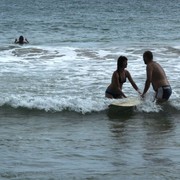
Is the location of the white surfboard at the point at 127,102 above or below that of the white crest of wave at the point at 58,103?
above

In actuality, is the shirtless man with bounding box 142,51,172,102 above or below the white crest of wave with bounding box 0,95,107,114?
above

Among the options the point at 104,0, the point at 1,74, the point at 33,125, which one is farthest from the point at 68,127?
the point at 104,0

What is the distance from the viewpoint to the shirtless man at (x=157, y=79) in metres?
10.1

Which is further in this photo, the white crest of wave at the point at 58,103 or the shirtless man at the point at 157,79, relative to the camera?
the white crest of wave at the point at 58,103

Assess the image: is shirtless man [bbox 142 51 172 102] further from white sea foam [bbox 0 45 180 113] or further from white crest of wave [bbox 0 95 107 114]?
white crest of wave [bbox 0 95 107 114]

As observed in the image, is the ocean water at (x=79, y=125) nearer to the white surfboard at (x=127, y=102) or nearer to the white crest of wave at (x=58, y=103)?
the white crest of wave at (x=58, y=103)

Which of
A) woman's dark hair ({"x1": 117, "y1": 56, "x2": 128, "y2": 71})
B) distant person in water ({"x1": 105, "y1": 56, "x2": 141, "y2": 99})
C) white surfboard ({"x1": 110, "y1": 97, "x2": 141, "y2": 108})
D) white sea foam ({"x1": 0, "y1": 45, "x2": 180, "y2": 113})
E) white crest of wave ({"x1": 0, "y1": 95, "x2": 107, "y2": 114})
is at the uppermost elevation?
woman's dark hair ({"x1": 117, "y1": 56, "x2": 128, "y2": 71})

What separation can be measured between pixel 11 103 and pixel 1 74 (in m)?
4.75

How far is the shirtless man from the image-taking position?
1010 cm

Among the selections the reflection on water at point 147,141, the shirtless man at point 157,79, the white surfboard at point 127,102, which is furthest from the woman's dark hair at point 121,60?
the reflection on water at point 147,141

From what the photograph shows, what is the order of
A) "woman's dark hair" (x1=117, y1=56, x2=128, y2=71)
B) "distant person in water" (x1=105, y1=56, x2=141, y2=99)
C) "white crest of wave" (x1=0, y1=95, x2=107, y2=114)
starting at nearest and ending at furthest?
"woman's dark hair" (x1=117, y1=56, x2=128, y2=71) → "distant person in water" (x1=105, y1=56, x2=141, y2=99) → "white crest of wave" (x1=0, y1=95, x2=107, y2=114)

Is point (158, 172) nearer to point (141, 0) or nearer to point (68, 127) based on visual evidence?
point (68, 127)

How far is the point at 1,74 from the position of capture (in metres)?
16.3

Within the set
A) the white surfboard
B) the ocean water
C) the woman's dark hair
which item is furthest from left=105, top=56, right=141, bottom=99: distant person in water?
the ocean water
